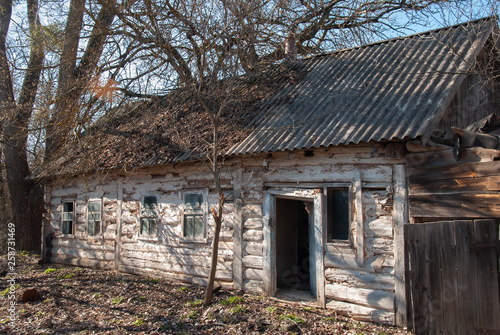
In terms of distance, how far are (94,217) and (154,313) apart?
5427 millimetres

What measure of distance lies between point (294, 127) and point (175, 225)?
3874 mm

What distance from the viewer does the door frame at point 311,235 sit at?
671cm

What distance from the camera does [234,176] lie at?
8070 millimetres

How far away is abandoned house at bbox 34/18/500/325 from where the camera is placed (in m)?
5.88

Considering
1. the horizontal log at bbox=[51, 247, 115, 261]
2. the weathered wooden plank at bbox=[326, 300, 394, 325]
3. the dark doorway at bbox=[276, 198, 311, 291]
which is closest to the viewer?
Result: the weathered wooden plank at bbox=[326, 300, 394, 325]

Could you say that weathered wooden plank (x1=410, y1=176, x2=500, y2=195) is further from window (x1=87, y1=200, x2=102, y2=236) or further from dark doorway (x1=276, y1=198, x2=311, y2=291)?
window (x1=87, y1=200, x2=102, y2=236)

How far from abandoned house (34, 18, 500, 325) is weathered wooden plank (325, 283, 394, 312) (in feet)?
0.06

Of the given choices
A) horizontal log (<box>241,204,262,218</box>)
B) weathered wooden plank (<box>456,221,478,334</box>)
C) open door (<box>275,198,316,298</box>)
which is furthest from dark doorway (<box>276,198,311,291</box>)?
weathered wooden plank (<box>456,221,478,334</box>)

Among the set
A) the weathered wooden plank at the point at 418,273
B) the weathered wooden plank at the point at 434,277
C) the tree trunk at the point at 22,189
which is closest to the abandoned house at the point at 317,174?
the weathered wooden plank at the point at 418,273

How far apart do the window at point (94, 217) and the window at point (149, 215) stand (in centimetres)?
193

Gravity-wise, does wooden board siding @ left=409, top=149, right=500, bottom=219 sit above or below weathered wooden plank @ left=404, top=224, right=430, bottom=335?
above

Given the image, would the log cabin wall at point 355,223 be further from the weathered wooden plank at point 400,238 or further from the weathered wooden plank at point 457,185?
the weathered wooden plank at point 457,185

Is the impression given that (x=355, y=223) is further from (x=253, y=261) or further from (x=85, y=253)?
(x=85, y=253)

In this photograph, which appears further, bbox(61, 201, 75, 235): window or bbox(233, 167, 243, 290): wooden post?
bbox(61, 201, 75, 235): window
